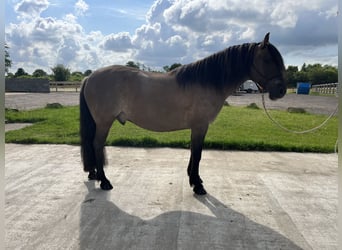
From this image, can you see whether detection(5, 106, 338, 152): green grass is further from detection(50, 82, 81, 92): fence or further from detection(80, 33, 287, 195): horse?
detection(50, 82, 81, 92): fence

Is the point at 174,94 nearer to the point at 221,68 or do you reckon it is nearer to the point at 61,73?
the point at 221,68

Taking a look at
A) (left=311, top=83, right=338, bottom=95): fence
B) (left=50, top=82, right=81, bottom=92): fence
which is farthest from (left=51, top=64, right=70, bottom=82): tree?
(left=311, top=83, right=338, bottom=95): fence

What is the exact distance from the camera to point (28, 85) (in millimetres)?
32281

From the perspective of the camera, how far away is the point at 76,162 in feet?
16.1

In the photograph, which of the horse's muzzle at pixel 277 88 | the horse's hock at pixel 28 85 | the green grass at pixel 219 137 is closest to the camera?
the horse's muzzle at pixel 277 88

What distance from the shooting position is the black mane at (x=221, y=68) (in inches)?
138

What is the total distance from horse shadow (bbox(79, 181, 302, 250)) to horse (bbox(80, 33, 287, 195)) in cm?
67

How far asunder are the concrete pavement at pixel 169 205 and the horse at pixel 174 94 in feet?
1.34

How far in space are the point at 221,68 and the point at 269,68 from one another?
22.7 inches

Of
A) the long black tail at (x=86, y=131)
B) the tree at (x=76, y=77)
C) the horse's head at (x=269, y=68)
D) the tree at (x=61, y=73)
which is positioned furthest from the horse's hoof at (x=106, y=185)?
the tree at (x=61, y=73)

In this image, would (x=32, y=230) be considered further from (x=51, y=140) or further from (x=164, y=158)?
(x=51, y=140)

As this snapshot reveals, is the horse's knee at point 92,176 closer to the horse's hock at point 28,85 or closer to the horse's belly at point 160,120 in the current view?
the horse's belly at point 160,120

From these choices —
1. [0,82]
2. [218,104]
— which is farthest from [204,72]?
[0,82]

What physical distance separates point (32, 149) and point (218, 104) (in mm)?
4101
